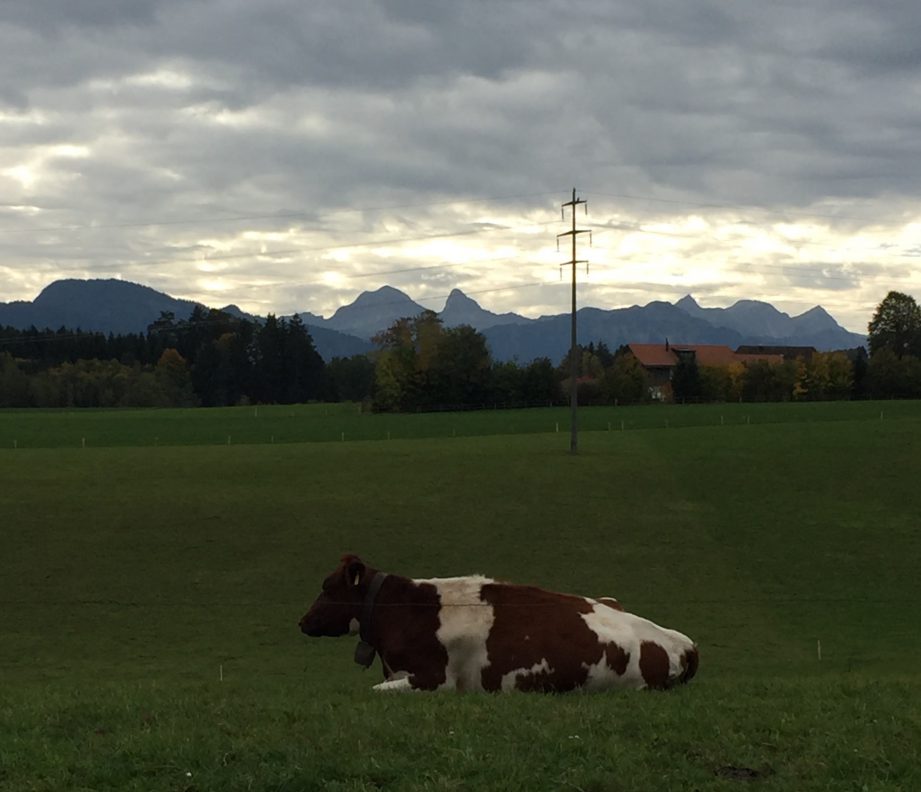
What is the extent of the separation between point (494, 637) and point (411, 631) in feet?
3.94

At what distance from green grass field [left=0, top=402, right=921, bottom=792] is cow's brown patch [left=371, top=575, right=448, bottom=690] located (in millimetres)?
1275

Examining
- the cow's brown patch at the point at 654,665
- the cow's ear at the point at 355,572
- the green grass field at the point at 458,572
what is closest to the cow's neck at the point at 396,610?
the cow's ear at the point at 355,572

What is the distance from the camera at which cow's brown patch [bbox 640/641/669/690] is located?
13227mm

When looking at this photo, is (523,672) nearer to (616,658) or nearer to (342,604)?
(616,658)

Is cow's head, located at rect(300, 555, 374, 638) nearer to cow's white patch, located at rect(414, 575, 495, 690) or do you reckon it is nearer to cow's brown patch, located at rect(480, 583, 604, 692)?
cow's white patch, located at rect(414, 575, 495, 690)

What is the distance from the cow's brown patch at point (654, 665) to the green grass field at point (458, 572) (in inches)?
21.8

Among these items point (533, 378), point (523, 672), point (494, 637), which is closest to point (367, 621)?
point (494, 637)

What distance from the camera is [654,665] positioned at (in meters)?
13.3

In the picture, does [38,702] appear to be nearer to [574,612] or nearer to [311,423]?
[574,612]

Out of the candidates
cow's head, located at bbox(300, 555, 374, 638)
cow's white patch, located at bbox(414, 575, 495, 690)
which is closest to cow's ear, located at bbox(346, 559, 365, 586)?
cow's head, located at bbox(300, 555, 374, 638)

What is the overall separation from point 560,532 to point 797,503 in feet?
47.5

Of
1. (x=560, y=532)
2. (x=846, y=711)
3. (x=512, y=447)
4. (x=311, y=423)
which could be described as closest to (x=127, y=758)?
(x=846, y=711)

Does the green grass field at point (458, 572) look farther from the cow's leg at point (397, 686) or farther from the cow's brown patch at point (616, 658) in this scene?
the cow's brown patch at point (616, 658)

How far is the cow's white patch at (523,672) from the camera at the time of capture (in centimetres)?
1291
